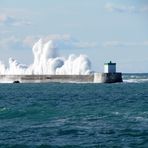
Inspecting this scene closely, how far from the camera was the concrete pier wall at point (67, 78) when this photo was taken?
413 feet

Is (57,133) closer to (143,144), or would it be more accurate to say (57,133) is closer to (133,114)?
(143,144)

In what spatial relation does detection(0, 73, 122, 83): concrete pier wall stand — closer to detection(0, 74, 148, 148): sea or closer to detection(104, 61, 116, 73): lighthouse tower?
detection(104, 61, 116, 73): lighthouse tower

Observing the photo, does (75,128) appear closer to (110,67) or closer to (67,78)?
(110,67)

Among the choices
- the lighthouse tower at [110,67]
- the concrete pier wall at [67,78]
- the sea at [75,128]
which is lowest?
the sea at [75,128]

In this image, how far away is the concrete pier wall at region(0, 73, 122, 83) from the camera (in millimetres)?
126000

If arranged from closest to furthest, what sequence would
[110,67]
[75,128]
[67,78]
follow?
[75,128]
[110,67]
[67,78]

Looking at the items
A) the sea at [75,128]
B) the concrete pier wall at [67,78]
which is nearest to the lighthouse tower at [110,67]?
the concrete pier wall at [67,78]

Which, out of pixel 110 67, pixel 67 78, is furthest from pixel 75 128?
pixel 67 78

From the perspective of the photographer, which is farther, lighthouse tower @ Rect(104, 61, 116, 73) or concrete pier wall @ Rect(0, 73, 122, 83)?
concrete pier wall @ Rect(0, 73, 122, 83)

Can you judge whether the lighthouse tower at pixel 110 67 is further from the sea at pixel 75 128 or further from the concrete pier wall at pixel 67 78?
the sea at pixel 75 128

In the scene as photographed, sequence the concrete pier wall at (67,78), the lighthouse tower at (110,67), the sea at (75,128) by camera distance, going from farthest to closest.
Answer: the concrete pier wall at (67,78) < the lighthouse tower at (110,67) < the sea at (75,128)

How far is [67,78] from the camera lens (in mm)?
143375

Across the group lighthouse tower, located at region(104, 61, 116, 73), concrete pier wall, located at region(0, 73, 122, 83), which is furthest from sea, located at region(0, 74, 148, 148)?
concrete pier wall, located at region(0, 73, 122, 83)

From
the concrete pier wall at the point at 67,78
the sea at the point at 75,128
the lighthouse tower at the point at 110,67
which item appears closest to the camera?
the sea at the point at 75,128
